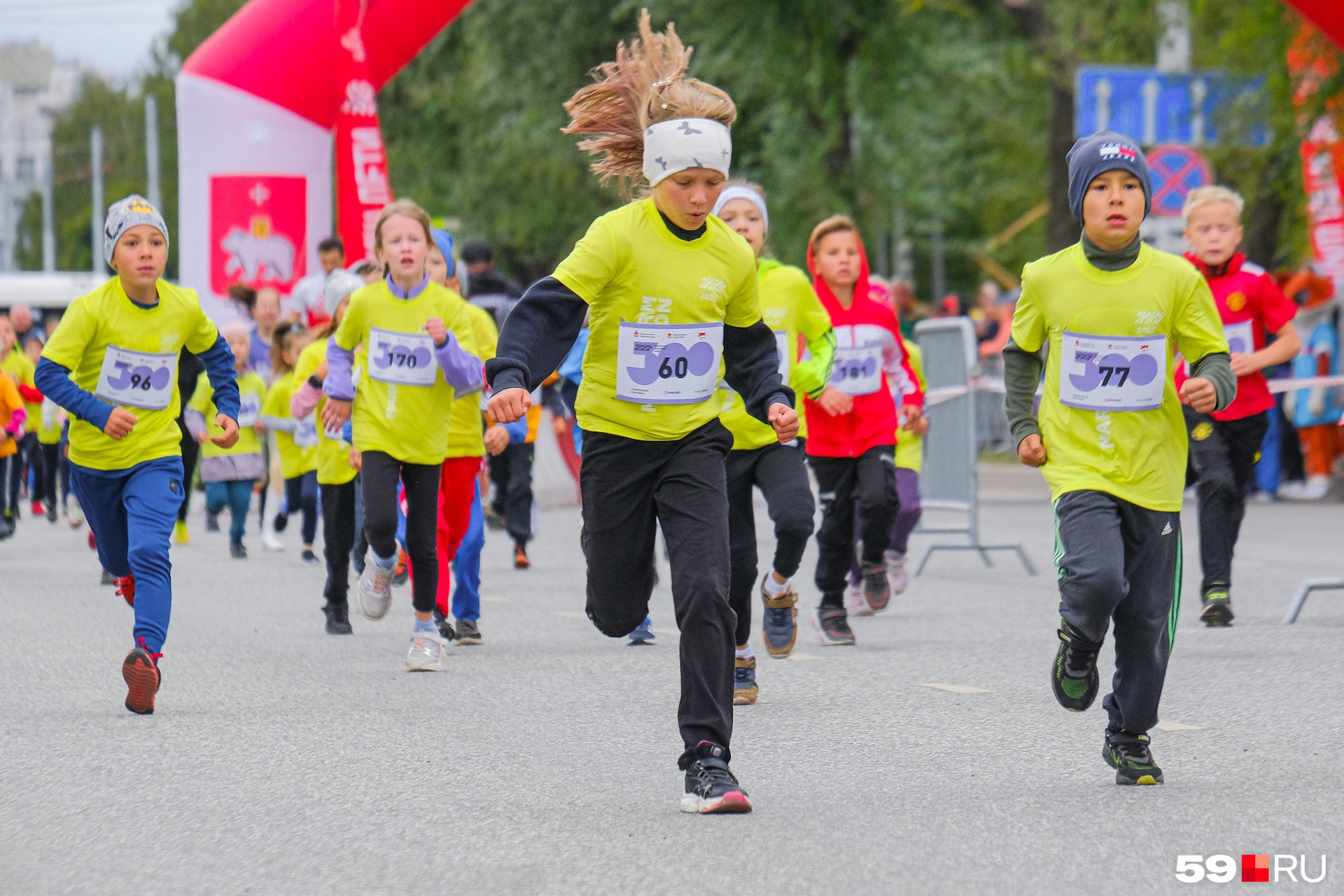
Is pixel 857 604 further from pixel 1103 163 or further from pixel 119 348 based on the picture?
pixel 1103 163

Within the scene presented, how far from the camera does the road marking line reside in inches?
304

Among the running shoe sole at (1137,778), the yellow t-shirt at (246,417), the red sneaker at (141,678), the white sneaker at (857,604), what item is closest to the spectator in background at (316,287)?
the yellow t-shirt at (246,417)

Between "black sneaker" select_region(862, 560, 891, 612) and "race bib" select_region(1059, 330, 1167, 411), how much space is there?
4.00 meters

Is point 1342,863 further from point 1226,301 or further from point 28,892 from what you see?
point 1226,301

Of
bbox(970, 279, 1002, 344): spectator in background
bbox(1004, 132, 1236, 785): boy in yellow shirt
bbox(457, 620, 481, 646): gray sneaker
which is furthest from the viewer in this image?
bbox(970, 279, 1002, 344): spectator in background

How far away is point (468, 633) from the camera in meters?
9.48

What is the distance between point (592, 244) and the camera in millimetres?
5551

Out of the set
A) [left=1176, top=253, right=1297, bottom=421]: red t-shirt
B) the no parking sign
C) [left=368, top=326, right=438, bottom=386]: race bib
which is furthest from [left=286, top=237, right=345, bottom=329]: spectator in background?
[left=1176, top=253, right=1297, bottom=421]: red t-shirt

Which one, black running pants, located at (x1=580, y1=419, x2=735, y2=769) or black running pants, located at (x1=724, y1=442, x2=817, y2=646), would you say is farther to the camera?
black running pants, located at (x1=724, y1=442, x2=817, y2=646)

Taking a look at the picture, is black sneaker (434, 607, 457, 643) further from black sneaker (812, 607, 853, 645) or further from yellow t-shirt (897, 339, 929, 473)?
yellow t-shirt (897, 339, 929, 473)

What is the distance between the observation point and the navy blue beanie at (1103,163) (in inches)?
229

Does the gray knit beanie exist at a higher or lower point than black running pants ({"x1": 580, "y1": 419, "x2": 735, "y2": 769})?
higher

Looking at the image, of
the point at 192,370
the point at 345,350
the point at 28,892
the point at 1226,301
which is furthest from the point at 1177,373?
the point at 28,892

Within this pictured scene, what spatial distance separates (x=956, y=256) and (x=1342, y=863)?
63533 millimetres
